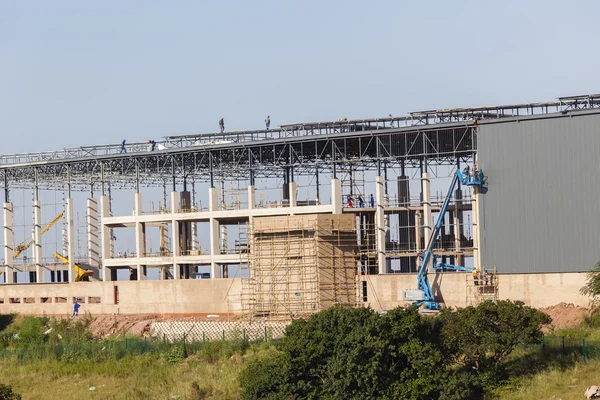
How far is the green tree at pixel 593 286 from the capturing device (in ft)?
189

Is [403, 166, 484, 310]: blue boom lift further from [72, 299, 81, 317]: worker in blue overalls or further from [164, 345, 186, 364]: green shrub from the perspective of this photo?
[72, 299, 81, 317]: worker in blue overalls

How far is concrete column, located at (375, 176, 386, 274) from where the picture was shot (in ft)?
231

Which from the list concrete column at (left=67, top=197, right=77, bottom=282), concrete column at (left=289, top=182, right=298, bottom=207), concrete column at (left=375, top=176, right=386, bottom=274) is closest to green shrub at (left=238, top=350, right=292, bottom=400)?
concrete column at (left=375, top=176, right=386, bottom=274)

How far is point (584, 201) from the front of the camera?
206 feet

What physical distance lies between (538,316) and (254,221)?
2809 cm

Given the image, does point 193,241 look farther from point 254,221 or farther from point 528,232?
point 528,232

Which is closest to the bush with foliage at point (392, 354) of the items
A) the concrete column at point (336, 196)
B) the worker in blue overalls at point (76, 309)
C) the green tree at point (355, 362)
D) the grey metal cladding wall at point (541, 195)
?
the green tree at point (355, 362)

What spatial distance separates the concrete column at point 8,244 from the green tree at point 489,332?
5364cm

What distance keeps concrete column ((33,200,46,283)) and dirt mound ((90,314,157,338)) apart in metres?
12.7

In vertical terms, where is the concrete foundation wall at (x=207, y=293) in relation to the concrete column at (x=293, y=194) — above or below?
below

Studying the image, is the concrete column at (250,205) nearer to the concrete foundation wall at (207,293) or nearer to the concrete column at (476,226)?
the concrete foundation wall at (207,293)

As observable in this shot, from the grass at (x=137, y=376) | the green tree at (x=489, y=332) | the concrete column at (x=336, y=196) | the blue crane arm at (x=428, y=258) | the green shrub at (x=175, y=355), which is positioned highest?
the concrete column at (x=336, y=196)

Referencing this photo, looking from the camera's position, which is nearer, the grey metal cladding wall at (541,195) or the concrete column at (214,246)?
the grey metal cladding wall at (541,195)

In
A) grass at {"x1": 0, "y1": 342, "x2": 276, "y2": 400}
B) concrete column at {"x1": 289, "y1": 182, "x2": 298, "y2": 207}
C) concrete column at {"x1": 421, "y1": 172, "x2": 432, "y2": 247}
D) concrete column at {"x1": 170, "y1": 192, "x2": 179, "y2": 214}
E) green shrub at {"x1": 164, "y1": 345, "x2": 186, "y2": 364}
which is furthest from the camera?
concrete column at {"x1": 170, "y1": 192, "x2": 179, "y2": 214}
